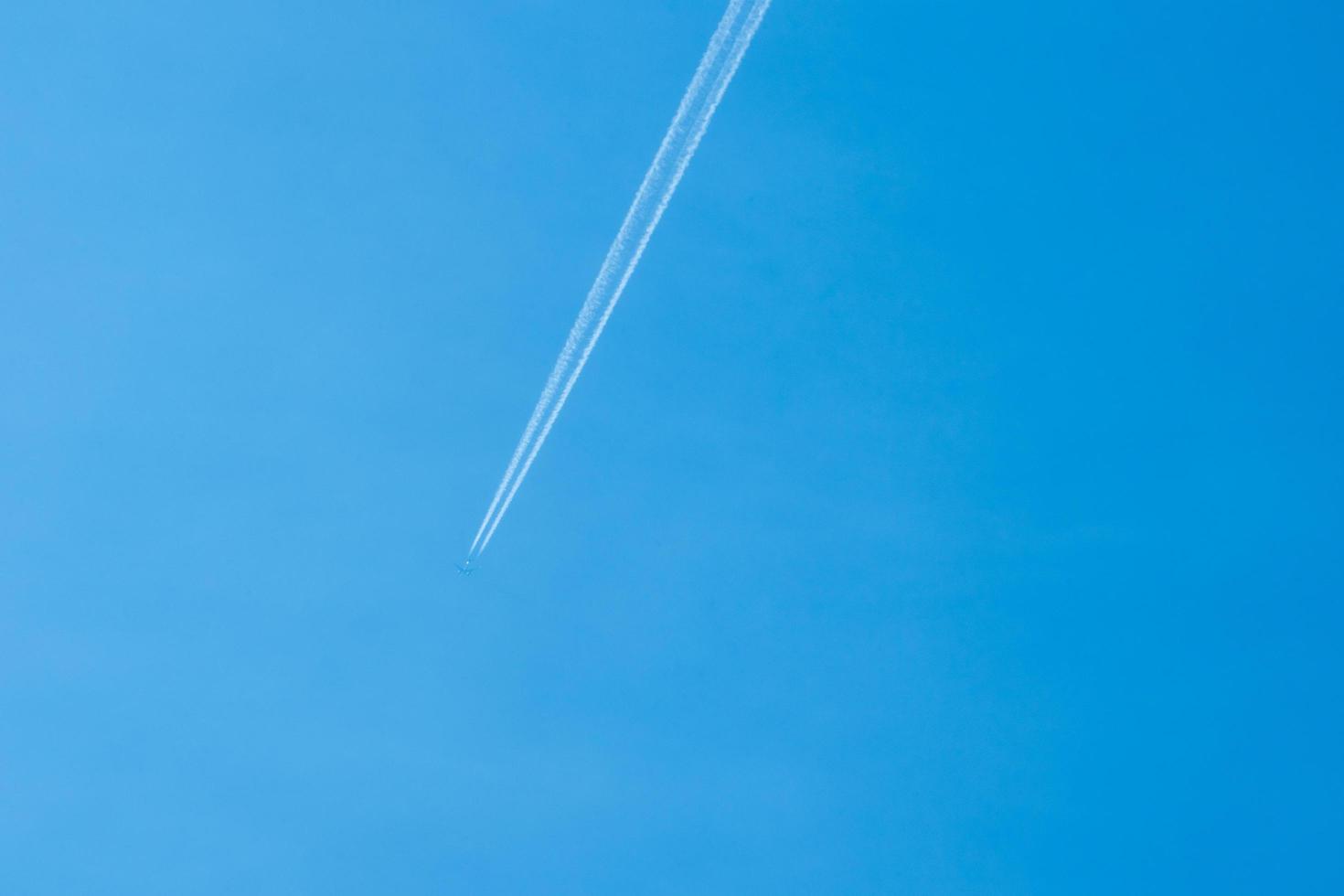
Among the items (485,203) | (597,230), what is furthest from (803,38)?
(485,203)

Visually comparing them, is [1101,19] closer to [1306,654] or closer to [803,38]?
[803,38]

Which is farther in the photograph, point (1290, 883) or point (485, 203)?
point (1290, 883)

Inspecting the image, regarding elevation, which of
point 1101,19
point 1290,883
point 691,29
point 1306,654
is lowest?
point 1290,883

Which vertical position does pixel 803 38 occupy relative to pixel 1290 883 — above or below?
above

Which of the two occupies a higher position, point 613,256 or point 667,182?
point 667,182
